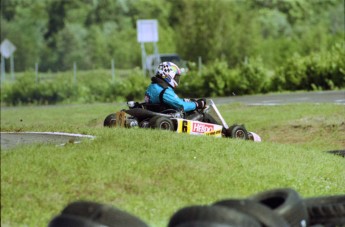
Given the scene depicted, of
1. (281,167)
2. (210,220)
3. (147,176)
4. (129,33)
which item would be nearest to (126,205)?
(147,176)

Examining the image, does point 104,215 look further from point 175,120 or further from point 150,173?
point 175,120

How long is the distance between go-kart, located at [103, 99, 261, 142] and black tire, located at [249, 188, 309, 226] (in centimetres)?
752

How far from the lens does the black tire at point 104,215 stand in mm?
6480

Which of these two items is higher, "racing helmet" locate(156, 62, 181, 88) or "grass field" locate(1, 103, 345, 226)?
"racing helmet" locate(156, 62, 181, 88)

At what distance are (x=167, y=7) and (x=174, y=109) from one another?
72.8 meters

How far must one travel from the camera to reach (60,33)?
8175cm

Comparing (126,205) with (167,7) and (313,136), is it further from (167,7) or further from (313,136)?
(167,7)

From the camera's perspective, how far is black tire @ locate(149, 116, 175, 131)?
1490 cm

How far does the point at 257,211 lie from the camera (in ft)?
21.7

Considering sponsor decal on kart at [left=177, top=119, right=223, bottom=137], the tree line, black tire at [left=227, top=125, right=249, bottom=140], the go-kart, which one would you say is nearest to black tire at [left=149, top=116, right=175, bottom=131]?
the go-kart

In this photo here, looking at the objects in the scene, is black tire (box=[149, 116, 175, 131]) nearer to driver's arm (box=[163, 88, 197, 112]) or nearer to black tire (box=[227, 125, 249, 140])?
driver's arm (box=[163, 88, 197, 112])

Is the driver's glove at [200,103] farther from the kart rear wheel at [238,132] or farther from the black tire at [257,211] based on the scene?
the black tire at [257,211]

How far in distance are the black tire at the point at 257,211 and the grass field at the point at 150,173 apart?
55.4 inches

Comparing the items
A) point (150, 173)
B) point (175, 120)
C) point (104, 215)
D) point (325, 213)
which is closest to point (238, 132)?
point (175, 120)
